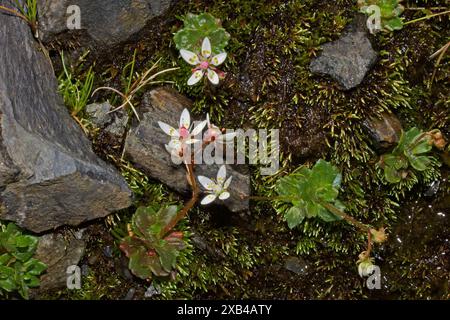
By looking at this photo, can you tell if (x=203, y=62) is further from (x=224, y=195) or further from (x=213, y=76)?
(x=224, y=195)

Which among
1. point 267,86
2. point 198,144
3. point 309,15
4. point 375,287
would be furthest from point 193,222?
point 309,15

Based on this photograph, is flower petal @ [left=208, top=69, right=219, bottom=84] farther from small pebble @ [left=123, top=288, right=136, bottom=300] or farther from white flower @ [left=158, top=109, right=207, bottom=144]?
small pebble @ [left=123, top=288, right=136, bottom=300]

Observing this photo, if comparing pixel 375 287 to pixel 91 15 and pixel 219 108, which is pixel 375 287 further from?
pixel 91 15

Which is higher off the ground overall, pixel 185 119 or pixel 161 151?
pixel 185 119

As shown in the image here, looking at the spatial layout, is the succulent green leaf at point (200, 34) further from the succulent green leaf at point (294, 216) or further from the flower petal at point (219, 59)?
the succulent green leaf at point (294, 216)

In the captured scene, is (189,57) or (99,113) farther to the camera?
(99,113)

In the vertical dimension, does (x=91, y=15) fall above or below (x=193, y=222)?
above

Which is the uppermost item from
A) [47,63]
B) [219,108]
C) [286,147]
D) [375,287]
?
[47,63]

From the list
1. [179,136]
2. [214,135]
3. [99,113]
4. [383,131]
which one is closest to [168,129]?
[179,136]
